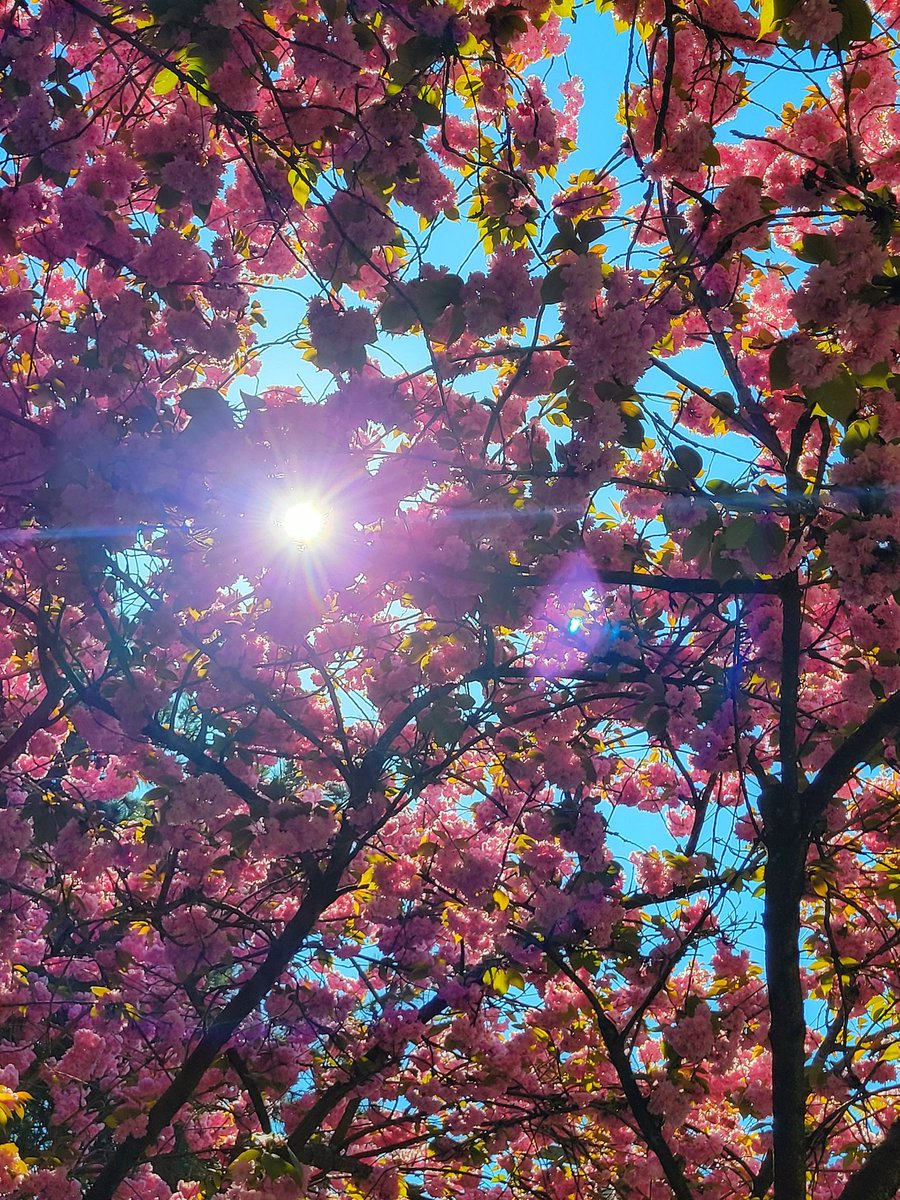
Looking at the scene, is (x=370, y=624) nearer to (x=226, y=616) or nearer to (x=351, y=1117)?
(x=226, y=616)

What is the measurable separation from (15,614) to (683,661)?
3123mm

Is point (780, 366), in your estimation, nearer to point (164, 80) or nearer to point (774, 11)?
point (774, 11)

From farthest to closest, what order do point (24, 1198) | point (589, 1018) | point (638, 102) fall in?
1. point (589, 1018)
2. point (24, 1198)
3. point (638, 102)

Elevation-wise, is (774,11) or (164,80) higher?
(164,80)

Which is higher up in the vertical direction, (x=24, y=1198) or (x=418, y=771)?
(x=418, y=771)

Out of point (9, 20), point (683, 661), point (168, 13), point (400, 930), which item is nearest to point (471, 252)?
point (168, 13)

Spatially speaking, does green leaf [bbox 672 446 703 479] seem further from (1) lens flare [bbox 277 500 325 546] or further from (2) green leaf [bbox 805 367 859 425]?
(1) lens flare [bbox 277 500 325 546]

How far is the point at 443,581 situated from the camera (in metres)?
3.35

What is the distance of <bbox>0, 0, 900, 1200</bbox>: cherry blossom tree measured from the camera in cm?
275

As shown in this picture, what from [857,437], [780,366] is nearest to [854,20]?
[780,366]

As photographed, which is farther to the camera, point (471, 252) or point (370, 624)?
point (370, 624)

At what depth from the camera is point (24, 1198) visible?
12.8 feet

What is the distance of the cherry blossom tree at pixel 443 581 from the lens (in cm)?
275

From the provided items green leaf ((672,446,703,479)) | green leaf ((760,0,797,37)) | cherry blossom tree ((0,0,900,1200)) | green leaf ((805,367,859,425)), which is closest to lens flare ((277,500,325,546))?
cherry blossom tree ((0,0,900,1200))
